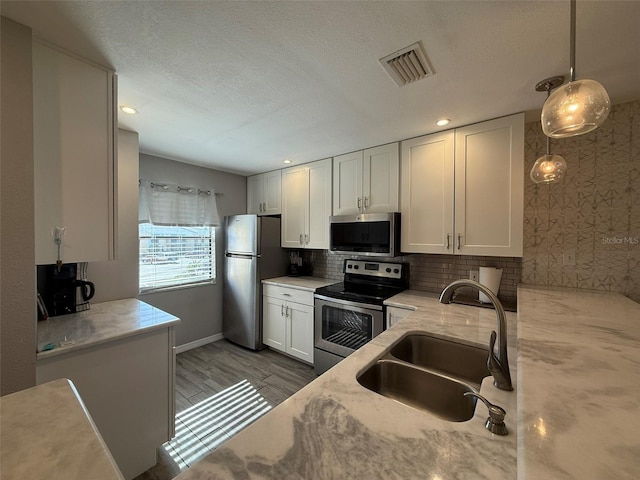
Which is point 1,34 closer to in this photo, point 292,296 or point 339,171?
point 339,171

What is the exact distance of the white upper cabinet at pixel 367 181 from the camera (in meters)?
2.53

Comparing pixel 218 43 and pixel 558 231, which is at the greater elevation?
pixel 218 43

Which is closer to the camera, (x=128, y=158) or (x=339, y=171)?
(x=128, y=158)

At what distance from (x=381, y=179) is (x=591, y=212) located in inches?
62.6

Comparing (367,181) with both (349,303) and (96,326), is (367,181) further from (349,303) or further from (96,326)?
(96,326)

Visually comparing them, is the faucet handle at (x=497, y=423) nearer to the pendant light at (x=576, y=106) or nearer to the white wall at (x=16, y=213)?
the pendant light at (x=576, y=106)

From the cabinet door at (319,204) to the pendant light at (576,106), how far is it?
2.16m

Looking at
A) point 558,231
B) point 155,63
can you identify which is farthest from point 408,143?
point 155,63

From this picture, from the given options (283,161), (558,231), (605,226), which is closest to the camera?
(605,226)

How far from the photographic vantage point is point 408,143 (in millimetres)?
2412

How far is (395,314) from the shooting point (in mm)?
2170

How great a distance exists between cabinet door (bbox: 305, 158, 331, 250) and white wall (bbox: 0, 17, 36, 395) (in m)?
2.29

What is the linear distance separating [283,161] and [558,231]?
2717mm

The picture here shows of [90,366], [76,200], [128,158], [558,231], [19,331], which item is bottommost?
[90,366]
